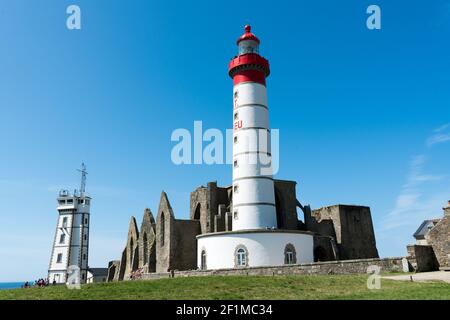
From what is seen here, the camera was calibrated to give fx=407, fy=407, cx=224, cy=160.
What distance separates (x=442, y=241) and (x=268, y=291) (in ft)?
35.4

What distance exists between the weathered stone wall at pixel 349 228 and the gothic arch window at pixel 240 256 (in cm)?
961

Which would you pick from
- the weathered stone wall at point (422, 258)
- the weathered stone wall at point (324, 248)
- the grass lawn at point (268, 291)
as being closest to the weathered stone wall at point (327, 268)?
the weathered stone wall at point (422, 258)

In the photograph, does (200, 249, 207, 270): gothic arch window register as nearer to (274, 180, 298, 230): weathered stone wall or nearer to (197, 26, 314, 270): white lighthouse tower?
(197, 26, 314, 270): white lighthouse tower

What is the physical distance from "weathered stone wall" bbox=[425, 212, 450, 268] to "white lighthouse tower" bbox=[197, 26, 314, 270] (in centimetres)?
1130

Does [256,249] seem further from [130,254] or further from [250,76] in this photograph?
[130,254]

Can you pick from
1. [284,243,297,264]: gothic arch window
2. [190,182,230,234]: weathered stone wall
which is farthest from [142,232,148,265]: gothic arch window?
[284,243,297,264]: gothic arch window

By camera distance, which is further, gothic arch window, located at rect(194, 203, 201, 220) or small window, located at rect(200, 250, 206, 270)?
gothic arch window, located at rect(194, 203, 201, 220)

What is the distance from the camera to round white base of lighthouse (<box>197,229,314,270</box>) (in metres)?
29.6

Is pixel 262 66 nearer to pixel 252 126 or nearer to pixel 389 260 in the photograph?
pixel 252 126

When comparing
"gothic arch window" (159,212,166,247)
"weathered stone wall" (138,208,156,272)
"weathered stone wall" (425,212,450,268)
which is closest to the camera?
"weathered stone wall" (425,212,450,268)

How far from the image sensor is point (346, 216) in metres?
37.5

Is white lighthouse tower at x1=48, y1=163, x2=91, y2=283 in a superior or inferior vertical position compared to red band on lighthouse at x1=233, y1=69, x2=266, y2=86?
inferior

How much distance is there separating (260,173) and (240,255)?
6688 mm
